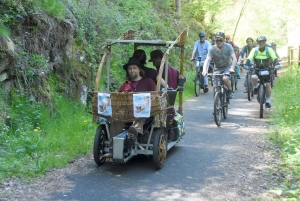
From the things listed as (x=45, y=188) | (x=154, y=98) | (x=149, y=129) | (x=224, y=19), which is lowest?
(x=45, y=188)

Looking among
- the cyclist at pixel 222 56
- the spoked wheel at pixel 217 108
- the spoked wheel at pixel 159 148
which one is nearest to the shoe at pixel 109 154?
the spoked wheel at pixel 159 148

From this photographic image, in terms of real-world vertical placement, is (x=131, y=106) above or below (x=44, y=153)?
above

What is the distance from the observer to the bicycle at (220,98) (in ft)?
33.0

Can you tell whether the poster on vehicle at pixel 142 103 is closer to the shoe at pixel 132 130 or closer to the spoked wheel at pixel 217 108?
the shoe at pixel 132 130

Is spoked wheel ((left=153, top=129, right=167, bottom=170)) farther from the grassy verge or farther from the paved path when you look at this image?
the grassy verge

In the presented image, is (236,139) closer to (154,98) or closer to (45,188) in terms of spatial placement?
(154,98)

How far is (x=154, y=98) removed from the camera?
6.43 metres

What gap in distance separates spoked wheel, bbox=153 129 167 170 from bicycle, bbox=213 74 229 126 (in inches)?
131

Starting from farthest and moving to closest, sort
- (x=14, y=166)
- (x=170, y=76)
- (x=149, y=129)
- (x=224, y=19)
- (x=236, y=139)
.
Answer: (x=224, y=19) → (x=236, y=139) → (x=170, y=76) → (x=149, y=129) → (x=14, y=166)

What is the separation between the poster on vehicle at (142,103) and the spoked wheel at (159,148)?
17.2 inches

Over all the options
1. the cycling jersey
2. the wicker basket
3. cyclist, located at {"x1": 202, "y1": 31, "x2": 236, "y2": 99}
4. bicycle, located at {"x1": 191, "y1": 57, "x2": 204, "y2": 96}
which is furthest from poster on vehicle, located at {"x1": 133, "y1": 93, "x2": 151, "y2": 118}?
bicycle, located at {"x1": 191, "y1": 57, "x2": 204, "y2": 96}

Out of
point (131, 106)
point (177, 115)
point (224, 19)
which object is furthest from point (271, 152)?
point (224, 19)

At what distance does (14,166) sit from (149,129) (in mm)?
2167

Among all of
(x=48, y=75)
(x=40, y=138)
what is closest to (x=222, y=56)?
(x=48, y=75)
